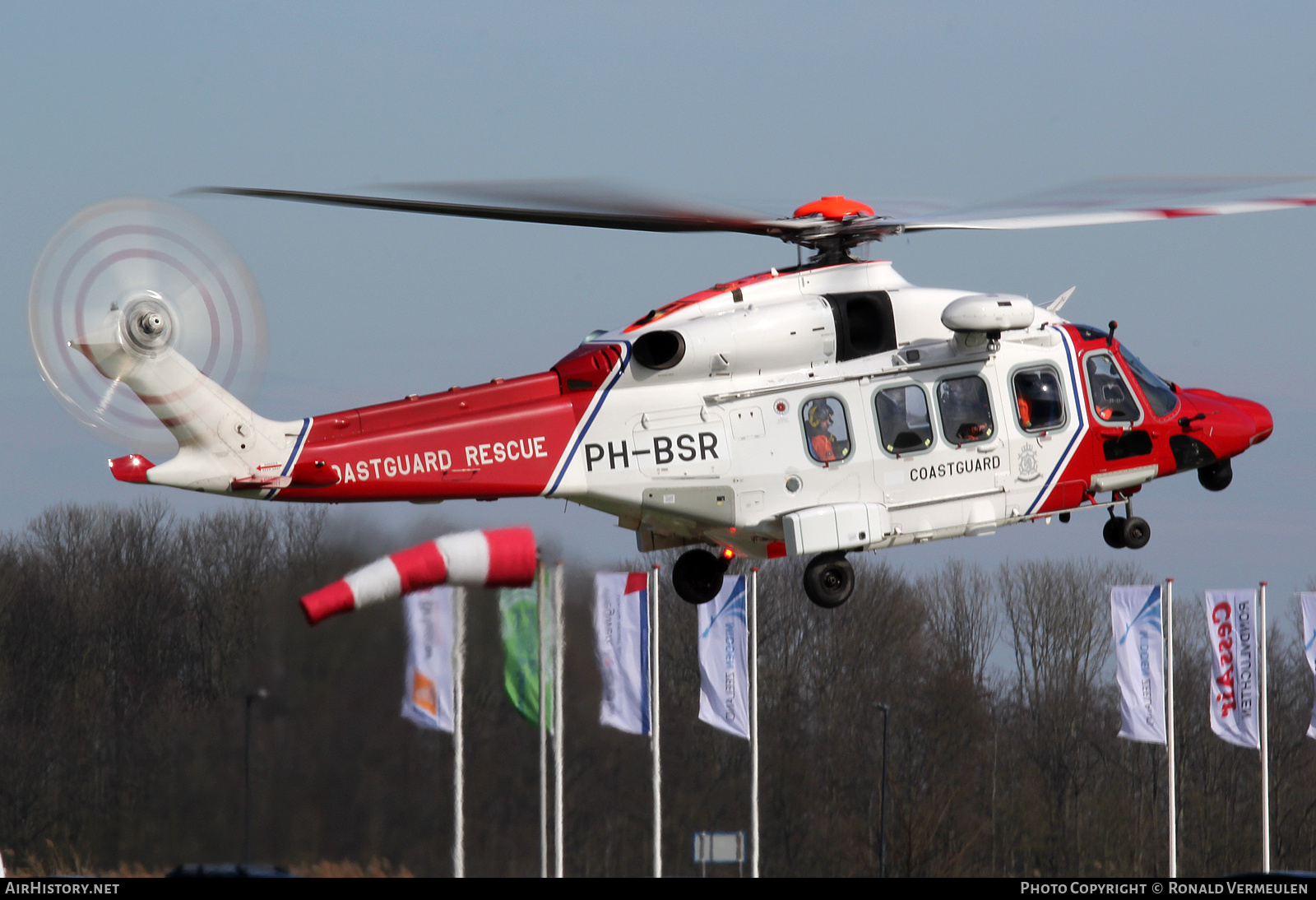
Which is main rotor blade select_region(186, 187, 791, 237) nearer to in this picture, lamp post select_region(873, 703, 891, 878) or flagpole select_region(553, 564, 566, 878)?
flagpole select_region(553, 564, 566, 878)

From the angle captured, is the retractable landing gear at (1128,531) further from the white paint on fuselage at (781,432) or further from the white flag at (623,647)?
the white flag at (623,647)

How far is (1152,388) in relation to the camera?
20969 mm

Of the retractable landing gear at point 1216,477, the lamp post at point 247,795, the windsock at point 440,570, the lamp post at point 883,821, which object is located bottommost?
the lamp post at point 883,821

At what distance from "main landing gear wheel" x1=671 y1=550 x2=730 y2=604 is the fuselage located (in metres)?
1.06

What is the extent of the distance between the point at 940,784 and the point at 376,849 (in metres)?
32.2

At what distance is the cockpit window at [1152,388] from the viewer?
68.4 ft

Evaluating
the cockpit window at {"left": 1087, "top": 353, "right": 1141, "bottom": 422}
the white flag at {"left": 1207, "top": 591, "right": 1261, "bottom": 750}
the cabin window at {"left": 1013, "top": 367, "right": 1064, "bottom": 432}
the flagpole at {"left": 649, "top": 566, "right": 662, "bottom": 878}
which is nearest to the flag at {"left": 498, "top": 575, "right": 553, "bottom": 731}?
the flagpole at {"left": 649, "top": 566, "right": 662, "bottom": 878}

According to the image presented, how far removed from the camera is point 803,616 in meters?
50.3

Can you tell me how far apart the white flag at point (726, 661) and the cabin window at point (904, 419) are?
12938 mm

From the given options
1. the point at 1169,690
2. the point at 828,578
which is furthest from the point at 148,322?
the point at 1169,690

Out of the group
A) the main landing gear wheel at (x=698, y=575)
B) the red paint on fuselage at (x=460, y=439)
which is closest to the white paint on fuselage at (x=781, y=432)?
the red paint on fuselage at (x=460, y=439)

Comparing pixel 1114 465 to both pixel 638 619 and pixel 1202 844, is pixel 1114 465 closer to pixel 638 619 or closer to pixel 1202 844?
pixel 638 619

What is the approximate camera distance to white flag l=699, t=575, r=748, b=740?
105ft
